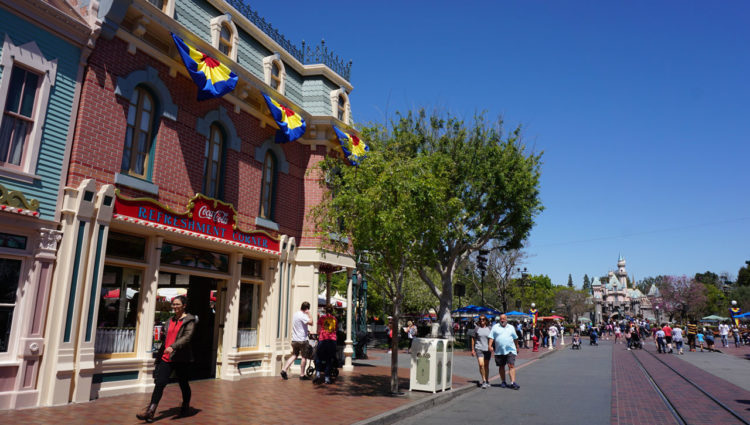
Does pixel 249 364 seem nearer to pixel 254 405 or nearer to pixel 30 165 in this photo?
pixel 254 405

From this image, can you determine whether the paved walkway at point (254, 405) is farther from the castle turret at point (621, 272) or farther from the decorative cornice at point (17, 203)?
the castle turret at point (621, 272)

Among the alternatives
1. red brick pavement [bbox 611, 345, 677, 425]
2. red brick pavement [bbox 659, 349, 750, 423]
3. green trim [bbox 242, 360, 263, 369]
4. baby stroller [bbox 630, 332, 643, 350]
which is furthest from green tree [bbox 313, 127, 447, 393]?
baby stroller [bbox 630, 332, 643, 350]

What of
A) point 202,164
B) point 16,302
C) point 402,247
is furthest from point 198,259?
point 402,247

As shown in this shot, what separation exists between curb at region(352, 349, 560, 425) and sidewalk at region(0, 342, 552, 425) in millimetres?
36

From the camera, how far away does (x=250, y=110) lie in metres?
12.8

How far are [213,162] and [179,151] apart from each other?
123 cm

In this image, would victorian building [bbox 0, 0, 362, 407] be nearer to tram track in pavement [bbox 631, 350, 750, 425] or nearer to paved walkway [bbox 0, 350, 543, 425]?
paved walkway [bbox 0, 350, 543, 425]

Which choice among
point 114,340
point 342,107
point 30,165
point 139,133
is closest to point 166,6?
point 139,133

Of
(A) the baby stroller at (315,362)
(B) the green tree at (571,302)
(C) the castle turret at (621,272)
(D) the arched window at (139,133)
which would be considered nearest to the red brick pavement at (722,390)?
(A) the baby stroller at (315,362)

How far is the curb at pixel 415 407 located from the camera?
761cm

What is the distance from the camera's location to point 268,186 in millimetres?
13719

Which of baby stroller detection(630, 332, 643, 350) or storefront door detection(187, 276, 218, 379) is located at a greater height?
storefront door detection(187, 276, 218, 379)

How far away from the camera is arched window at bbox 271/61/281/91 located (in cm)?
1414

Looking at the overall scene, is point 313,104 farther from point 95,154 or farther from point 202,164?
point 95,154
